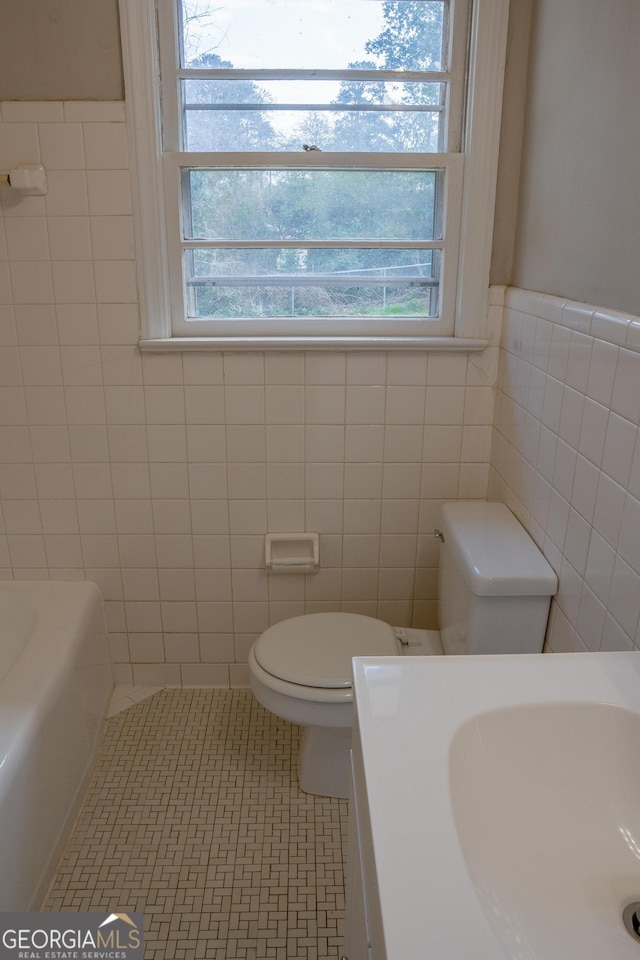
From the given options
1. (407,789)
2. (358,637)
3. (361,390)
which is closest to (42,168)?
(361,390)

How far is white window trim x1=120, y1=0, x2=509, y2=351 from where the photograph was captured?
179cm

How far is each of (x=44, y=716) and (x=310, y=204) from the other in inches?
58.7

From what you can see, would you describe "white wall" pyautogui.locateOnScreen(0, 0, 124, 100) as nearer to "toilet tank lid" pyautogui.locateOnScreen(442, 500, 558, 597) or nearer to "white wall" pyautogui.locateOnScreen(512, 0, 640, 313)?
"white wall" pyautogui.locateOnScreen(512, 0, 640, 313)

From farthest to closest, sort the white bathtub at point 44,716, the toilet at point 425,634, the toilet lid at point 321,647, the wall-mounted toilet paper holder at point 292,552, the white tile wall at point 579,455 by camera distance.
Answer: the wall-mounted toilet paper holder at point 292,552
the toilet lid at point 321,647
the toilet at point 425,634
the white bathtub at point 44,716
the white tile wall at point 579,455

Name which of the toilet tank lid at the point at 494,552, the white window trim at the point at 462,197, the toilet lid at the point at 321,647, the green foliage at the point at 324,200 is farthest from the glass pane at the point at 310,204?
the toilet lid at the point at 321,647

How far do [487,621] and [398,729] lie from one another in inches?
31.5

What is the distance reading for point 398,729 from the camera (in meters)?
0.88

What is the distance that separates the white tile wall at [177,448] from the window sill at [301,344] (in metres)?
0.03

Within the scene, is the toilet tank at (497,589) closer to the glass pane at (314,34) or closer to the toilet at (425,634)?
the toilet at (425,634)

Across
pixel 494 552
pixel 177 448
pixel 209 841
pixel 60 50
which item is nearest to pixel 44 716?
pixel 209 841

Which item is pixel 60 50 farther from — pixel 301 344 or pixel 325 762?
pixel 325 762

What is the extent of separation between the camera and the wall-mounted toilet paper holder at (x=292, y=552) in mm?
2170

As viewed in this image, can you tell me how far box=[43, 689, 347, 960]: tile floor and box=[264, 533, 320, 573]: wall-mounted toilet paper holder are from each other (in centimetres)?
47

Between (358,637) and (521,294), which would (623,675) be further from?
(521,294)
